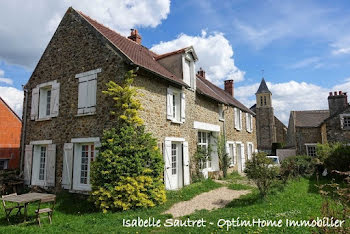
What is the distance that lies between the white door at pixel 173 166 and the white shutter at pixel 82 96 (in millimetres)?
3503

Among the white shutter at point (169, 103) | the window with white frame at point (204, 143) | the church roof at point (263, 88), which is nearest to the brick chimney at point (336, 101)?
the window with white frame at point (204, 143)

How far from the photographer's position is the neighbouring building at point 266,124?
3831 centimetres

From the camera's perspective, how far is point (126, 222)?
5918 millimetres

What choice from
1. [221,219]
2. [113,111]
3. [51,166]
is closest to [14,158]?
[51,166]

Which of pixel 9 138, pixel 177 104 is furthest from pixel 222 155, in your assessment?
pixel 9 138

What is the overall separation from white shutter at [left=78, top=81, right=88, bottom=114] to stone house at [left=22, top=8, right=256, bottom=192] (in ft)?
0.13

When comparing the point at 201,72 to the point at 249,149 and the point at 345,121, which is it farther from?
the point at 345,121

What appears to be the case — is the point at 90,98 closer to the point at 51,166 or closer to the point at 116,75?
the point at 116,75

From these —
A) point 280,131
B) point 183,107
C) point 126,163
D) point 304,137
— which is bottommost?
point 126,163

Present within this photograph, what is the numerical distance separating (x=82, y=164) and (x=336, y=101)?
2118 centimetres

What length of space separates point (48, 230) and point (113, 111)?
3902 mm

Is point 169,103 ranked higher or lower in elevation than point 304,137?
higher

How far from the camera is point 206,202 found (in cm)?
797

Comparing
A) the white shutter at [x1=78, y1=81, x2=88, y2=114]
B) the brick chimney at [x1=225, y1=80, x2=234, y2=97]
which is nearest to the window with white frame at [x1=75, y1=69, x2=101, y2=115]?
the white shutter at [x1=78, y1=81, x2=88, y2=114]
